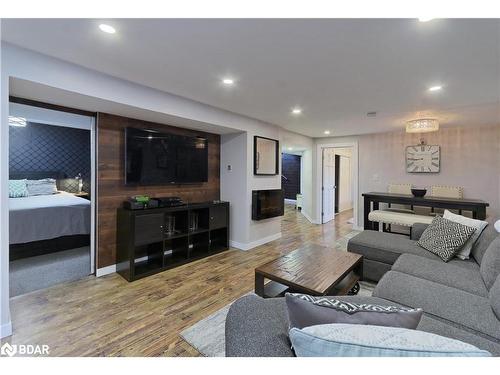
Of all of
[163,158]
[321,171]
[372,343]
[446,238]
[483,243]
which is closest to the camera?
[372,343]

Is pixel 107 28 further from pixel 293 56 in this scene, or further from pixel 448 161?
pixel 448 161

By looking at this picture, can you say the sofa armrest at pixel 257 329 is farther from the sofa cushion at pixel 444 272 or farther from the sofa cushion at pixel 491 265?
the sofa cushion at pixel 491 265

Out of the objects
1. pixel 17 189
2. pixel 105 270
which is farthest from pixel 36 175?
pixel 105 270

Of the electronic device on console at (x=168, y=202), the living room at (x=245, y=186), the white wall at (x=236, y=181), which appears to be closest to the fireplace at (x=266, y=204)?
the living room at (x=245, y=186)

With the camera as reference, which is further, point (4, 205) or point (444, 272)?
point (444, 272)

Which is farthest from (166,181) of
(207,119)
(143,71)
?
(143,71)

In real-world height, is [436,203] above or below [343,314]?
above

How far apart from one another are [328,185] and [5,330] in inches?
252

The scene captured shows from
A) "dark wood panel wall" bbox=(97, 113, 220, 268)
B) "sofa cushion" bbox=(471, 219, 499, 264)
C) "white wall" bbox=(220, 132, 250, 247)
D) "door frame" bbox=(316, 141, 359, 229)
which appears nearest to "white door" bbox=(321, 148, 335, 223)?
"door frame" bbox=(316, 141, 359, 229)

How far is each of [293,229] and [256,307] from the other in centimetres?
439

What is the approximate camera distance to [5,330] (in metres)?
1.82

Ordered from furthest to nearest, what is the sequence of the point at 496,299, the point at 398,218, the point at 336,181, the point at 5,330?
the point at 336,181
the point at 398,218
the point at 5,330
the point at 496,299

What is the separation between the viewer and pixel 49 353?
167cm
